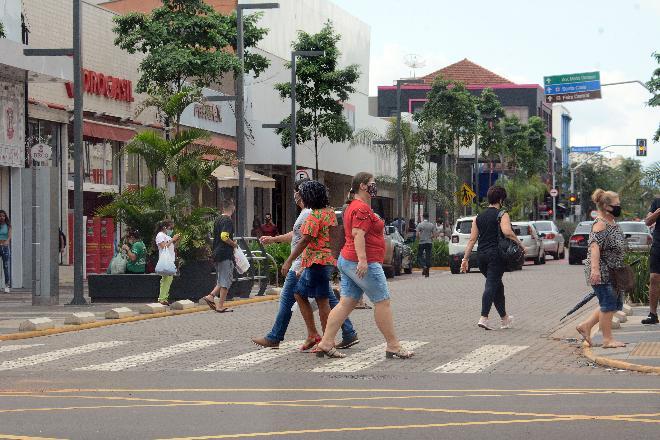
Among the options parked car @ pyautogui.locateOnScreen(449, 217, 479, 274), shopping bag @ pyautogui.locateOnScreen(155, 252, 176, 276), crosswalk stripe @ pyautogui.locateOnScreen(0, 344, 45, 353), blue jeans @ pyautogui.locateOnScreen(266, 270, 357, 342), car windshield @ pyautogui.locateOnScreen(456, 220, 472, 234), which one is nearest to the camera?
blue jeans @ pyautogui.locateOnScreen(266, 270, 357, 342)

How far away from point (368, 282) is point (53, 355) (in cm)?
359

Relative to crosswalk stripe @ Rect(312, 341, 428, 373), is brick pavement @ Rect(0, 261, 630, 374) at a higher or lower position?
lower

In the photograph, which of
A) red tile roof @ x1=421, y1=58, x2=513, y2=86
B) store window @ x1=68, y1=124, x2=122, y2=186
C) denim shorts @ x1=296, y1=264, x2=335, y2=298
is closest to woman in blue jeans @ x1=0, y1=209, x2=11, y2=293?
store window @ x1=68, y1=124, x2=122, y2=186

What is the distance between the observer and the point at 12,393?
1166 centimetres

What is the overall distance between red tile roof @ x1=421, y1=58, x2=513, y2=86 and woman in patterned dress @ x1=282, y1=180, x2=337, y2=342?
105 meters

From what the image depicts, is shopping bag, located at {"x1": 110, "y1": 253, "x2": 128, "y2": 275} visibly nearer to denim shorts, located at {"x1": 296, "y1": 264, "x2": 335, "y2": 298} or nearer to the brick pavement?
the brick pavement

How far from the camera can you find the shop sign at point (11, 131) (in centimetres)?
3216

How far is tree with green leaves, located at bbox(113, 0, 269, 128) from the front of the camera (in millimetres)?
34812

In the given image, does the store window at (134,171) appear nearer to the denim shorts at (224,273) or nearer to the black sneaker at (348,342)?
the denim shorts at (224,273)

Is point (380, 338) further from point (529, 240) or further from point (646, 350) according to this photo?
point (529, 240)

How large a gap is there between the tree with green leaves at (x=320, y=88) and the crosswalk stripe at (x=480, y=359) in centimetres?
3119

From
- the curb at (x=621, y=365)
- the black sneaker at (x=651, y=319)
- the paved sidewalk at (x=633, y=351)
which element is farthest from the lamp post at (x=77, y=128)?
the curb at (x=621, y=365)

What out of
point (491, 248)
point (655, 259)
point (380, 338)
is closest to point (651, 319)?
point (655, 259)

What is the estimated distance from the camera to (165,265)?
24.5 meters
